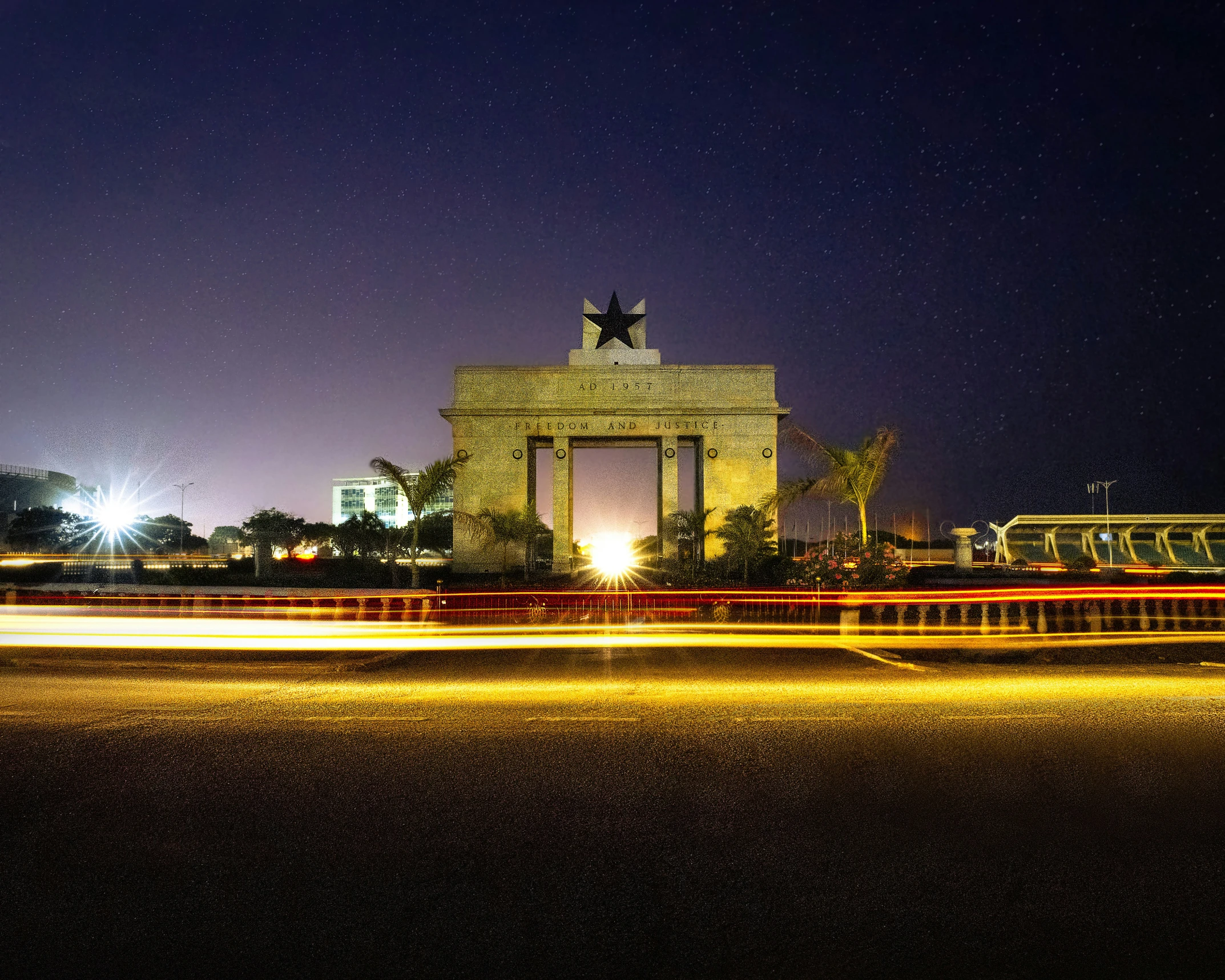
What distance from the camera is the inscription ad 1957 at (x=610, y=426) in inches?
1635

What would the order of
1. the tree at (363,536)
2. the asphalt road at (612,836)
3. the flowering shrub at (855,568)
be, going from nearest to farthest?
the asphalt road at (612,836) → the flowering shrub at (855,568) → the tree at (363,536)

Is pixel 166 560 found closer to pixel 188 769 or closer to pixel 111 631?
pixel 111 631

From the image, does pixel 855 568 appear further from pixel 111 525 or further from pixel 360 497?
pixel 360 497

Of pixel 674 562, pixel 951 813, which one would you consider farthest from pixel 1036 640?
pixel 674 562

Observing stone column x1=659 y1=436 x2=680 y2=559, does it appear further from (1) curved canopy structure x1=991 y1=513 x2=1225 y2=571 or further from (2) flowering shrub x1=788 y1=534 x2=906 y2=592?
(1) curved canopy structure x1=991 y1=513 x2=1225 y2=571

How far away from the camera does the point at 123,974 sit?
3.09 m

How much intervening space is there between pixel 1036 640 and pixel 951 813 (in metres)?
11.0

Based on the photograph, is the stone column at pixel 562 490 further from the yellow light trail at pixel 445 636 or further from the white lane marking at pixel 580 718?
the white lane marking at pixel 580 718

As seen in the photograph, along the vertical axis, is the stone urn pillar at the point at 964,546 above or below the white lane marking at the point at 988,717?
above

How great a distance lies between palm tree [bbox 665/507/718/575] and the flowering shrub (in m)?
12.9

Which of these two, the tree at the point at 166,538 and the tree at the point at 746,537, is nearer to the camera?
the tree at the point at 746,537

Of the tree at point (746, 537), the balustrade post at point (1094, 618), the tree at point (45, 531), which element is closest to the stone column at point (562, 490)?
the tree at point (746, 537)

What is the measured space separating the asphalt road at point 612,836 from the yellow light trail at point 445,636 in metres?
4.79

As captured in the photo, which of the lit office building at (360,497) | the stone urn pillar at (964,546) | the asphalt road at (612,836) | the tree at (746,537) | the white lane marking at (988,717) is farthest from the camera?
the lit office building at (360,497)
